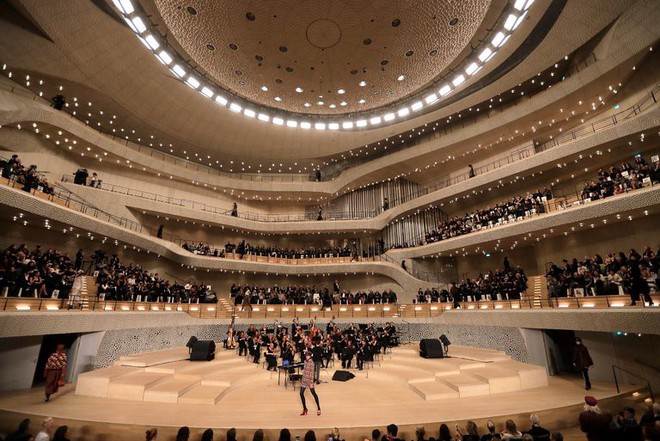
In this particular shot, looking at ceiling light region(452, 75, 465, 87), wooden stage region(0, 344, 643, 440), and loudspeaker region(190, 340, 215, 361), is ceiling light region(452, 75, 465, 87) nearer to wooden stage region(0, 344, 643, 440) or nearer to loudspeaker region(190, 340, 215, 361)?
wooden stage region(0, 344, 643, 440)

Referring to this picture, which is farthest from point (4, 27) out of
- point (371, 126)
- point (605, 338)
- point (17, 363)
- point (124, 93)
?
point (605, 338)

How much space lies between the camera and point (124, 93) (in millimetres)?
18141

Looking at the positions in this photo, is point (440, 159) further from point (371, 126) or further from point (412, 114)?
point (371, 126)

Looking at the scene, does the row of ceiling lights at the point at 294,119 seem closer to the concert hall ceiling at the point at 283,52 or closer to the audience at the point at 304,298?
the concert hall ceiling at the point at 283,52

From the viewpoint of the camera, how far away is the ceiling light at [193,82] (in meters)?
18.1

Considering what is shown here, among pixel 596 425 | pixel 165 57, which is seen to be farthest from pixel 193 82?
pixel 596 425

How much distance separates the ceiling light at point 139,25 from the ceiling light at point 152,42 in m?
0.37

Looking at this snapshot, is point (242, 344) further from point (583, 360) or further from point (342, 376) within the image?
point (583, 360)

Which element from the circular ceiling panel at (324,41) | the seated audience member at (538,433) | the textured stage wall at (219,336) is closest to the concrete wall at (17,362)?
the textured stage wall at (219,336)

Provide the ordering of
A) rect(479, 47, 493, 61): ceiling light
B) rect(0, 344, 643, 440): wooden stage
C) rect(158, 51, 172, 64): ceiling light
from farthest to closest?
rect(158, 51, 172, 64): ceiling light < rect(479, 47, 493, 61): ceiling light < rect(0, 344, 643, 440): wooden stage

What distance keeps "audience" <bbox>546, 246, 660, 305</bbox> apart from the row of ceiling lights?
10.1 meters

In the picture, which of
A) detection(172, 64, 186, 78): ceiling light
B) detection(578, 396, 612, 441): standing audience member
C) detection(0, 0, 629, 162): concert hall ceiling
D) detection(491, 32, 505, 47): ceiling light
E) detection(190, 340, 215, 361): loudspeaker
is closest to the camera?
detection(578, 396, 612, 441): standing audience member

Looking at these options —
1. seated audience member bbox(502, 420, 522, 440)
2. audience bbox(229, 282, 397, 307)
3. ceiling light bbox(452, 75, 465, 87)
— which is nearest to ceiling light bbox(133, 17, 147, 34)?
audience bbox(229, 282, 397, 307)

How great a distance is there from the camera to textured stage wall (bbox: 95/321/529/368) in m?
11.7
